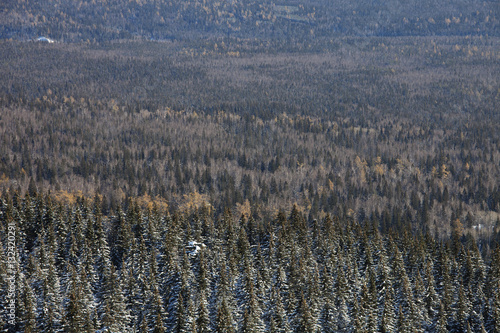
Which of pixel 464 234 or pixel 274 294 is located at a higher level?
pixel 274 294

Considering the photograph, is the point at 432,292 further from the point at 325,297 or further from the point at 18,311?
the point at 18,311

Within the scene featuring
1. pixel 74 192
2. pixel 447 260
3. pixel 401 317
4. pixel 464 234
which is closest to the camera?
pixel 401 317

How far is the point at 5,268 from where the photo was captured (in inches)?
3509

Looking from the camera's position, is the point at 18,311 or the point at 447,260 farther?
the point at 447,260

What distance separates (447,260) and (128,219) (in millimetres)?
58950

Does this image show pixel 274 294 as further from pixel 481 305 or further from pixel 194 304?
pixel 481 305

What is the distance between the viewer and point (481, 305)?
93.3 metres

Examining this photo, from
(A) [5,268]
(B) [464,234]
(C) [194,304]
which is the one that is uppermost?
(A) [5,268]

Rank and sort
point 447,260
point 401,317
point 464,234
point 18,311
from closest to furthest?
1. point 18,311
2. point 401,317
3. point 447,260
4. point 464,234

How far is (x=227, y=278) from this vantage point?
3755 inches

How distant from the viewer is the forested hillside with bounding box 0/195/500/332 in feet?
283

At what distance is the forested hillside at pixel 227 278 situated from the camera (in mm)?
86125

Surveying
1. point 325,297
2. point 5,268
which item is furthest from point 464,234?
point 5,268

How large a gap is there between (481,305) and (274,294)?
33509 mm
